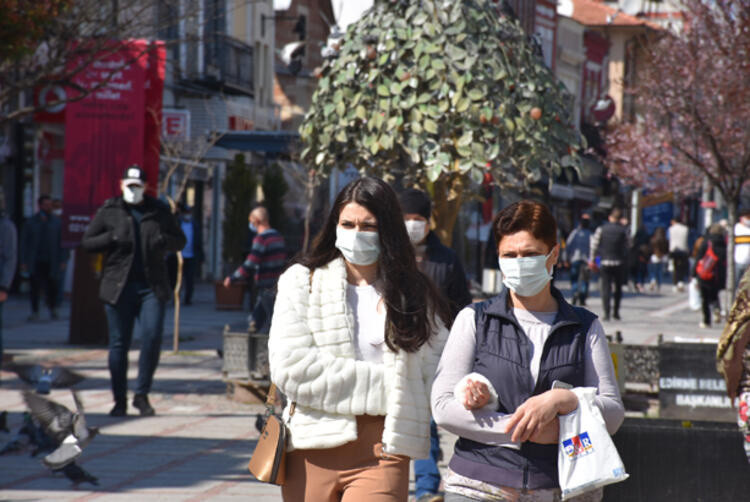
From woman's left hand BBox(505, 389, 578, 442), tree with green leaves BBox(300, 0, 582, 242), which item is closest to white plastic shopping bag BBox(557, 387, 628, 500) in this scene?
woman's left hand BBox(505, 389, 578, 442)

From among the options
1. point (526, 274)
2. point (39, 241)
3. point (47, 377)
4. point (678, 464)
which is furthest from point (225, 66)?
point (526, 274)

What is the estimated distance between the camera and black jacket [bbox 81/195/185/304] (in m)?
9.61

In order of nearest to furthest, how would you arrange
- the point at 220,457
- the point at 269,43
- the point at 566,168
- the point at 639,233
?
the point at 220,457, the point at 566,168, the point at 639,233, the point at 269,43

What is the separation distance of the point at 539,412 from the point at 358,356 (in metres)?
0.80

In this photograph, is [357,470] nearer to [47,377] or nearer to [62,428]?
[62,428]

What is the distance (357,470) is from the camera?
4.08 metres

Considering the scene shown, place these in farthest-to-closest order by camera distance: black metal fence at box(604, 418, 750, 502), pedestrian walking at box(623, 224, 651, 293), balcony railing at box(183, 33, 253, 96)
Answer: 1. balcony railing at box(183, 33, 253, 96)
2. pedestrian walking at box(623, 224, 651, 293)
3. black metal fence at box(604, 418, 750, 502)

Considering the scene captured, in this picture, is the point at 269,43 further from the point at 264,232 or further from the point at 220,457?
the point at 220,457

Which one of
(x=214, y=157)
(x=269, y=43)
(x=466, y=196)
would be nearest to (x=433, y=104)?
(x=466, y=196)

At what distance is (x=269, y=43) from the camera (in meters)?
42.9

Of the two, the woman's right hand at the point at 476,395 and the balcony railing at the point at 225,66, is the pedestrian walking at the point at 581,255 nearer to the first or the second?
the balcony railing at the point at 225,66

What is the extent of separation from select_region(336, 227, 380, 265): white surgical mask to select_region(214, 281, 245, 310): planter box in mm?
18421

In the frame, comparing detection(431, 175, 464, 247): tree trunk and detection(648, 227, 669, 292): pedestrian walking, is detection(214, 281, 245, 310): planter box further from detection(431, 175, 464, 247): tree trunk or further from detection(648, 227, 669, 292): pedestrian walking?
detection(648, 227, 669, 292): pedestrian walking

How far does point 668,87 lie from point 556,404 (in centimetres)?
1651
